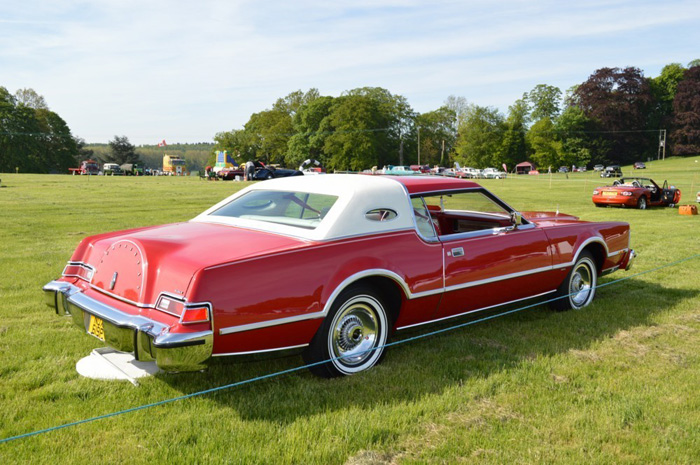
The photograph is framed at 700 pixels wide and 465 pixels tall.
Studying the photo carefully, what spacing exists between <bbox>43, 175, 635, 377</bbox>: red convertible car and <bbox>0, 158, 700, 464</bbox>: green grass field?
11.4 inches

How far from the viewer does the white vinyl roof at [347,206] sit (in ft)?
12.2

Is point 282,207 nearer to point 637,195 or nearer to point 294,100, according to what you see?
point 637,195

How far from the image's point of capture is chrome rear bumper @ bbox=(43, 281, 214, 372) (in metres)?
2.87

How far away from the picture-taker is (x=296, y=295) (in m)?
3.28

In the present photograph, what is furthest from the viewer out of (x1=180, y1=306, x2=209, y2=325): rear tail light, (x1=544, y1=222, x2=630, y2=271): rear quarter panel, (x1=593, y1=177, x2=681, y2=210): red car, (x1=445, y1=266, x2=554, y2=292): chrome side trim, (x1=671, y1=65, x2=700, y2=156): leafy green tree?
(x1=671, y1=65, x2=700, y2=156): leafy green tree

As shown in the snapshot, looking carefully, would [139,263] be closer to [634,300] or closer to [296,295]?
[296,295]

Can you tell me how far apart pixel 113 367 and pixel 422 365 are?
2.15 m

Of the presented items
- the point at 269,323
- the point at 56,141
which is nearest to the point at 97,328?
the point at 269,323

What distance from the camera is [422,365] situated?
13.0 feet

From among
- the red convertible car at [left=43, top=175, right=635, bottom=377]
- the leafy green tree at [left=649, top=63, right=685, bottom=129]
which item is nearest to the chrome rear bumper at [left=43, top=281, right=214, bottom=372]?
the red convertible car at [left=43, top=175, right=635, bottom=377]

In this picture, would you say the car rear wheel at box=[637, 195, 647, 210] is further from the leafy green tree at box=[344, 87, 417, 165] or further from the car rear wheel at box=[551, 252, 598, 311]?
the leafy green tree at box=[344, 87, 417, 165]

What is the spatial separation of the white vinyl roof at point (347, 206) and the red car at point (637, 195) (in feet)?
53.6

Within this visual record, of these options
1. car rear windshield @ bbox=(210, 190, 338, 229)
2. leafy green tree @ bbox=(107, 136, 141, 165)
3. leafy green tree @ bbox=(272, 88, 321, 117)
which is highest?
leafy green tree @ bbox=(272, 88, 321, 117)

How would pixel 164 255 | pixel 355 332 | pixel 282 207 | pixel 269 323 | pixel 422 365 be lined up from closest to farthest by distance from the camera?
1. pixel 269 323
2. pixel 164 255
3. pixel 355 332
4. pixel 422 365
5. pixel 282 207
